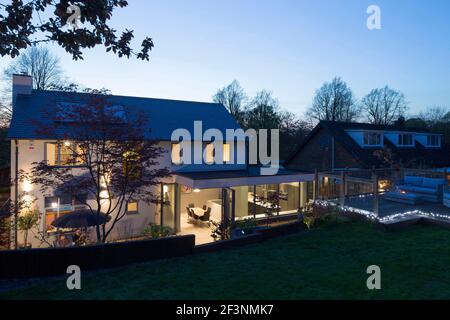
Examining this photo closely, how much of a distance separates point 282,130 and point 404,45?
23606 millimetres

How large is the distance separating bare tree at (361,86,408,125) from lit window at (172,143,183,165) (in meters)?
47.0

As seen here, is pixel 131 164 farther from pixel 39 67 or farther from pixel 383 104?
pixel 383 104

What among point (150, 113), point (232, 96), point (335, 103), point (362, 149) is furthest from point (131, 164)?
point (335, 103)

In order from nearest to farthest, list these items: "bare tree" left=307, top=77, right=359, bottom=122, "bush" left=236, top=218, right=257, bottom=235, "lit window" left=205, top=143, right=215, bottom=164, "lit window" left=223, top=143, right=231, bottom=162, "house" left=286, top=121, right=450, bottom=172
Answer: "bush" left=236, top=218, right=257, bottom=235
"lit window" left=205, top=143, right=215, bottom=164
"lit window" left=223, top=143, right=231, bottom=162
"house" left=286, top=121, right=450, bottom=172
"bare tree" left=307, top=77, right=359, bottom=122

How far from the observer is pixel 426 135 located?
100ft

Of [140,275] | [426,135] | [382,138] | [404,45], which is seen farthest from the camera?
[426,135]

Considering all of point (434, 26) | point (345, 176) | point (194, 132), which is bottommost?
point (345, 176)

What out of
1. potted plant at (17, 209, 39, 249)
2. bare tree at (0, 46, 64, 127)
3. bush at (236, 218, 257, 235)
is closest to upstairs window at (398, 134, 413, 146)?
bush at (236, 218, 257, 235)

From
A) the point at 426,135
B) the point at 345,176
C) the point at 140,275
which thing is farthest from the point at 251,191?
the point at 426,135

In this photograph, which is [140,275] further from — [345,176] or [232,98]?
[232,98]

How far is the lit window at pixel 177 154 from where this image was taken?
56.4 ft

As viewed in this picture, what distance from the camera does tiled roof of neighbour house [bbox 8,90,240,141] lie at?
1421cm

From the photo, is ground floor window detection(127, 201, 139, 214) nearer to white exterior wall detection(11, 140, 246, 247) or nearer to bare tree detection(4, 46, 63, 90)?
white exterior wall detection(11, 140, 246, 247)

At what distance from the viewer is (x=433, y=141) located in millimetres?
31234
